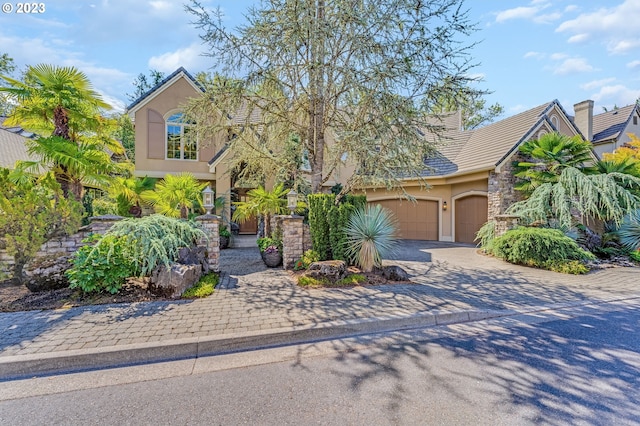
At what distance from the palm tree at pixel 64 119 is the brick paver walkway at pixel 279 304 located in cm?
324

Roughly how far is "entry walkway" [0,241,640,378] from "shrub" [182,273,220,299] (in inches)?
6.8

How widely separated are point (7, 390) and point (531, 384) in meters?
5.26

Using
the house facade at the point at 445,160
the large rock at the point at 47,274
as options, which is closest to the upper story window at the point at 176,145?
the house facade at the point at 445,160

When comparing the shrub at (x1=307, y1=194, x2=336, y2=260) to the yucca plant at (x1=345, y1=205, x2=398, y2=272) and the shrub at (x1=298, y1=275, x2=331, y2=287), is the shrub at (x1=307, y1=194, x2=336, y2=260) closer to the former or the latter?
the yucca plant at (x1=345, y1=205, x2=398, y2=272)

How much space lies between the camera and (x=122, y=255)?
5527 millimetres

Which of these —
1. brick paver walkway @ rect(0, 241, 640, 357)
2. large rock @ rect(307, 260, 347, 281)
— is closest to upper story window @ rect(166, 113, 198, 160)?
brick paver walkway @ rect(0, 241, 640, 357)

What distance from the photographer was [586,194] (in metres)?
9.31

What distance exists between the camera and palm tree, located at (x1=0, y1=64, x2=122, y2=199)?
6148mm

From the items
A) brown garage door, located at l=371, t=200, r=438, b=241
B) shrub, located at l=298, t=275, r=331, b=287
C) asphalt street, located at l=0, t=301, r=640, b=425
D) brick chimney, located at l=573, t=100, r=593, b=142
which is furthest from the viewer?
brick chimney, located at l=573, t=100, r=593, b=142

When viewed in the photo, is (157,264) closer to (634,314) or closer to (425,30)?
(425,30)

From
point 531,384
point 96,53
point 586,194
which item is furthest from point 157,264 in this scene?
point 586,194

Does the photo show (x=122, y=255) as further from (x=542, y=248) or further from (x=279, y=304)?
(x=542, y=248)

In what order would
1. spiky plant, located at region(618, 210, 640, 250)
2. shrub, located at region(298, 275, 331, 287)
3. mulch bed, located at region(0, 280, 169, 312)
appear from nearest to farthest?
mulch bed, located at region(0, 280, 169, 312), shrub, located at region(298, 275, 331, 287), spiky plant, located at region(618, 210, 640, 250)

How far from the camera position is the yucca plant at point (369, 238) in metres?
7.18
